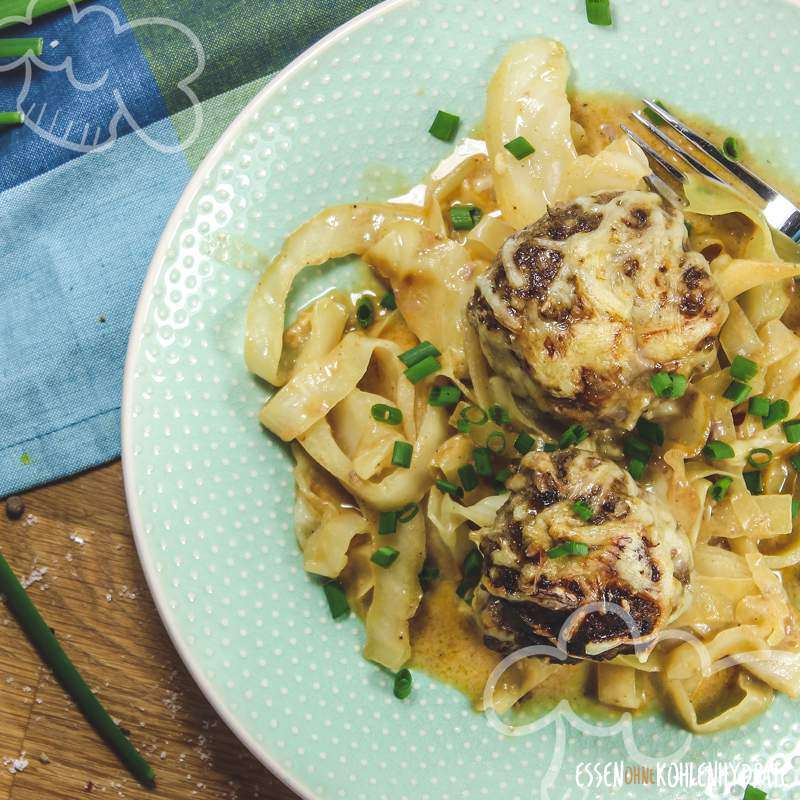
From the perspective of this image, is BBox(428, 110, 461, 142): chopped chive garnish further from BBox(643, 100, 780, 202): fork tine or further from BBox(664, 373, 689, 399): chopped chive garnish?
BBox(664, 373, 689, 399): chopped chive garnish

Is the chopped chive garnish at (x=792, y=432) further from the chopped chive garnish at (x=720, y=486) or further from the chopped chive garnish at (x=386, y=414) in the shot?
the chopped chive garnish at (x=386, y=414)

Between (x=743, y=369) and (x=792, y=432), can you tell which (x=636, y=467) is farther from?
(x=792, y=432)

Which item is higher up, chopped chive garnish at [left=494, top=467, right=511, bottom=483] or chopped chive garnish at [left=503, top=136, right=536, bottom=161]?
chopped chive garnish at [left=503, top=136, right=536, bottom=161]

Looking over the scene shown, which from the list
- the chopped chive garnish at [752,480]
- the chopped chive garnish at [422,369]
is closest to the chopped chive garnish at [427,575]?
the chopped chive garnish at [422,369]

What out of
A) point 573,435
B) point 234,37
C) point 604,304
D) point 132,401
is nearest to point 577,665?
point 573,435

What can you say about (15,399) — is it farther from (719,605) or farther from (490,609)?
(719,605)

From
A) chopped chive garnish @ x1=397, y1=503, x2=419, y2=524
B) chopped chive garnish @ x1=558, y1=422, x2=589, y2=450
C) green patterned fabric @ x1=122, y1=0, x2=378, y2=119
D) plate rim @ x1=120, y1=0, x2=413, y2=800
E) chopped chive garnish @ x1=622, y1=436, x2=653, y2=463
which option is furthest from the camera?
green patterned fabric @ x1=122, y1=0, x2=378, y2=119

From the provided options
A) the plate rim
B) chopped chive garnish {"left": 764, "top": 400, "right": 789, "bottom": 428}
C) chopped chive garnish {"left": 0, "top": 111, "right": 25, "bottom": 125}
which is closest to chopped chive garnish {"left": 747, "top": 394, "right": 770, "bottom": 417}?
chopped chive garnish {"left": 764, "top": 400, "right": 789, "bottom": 428}
